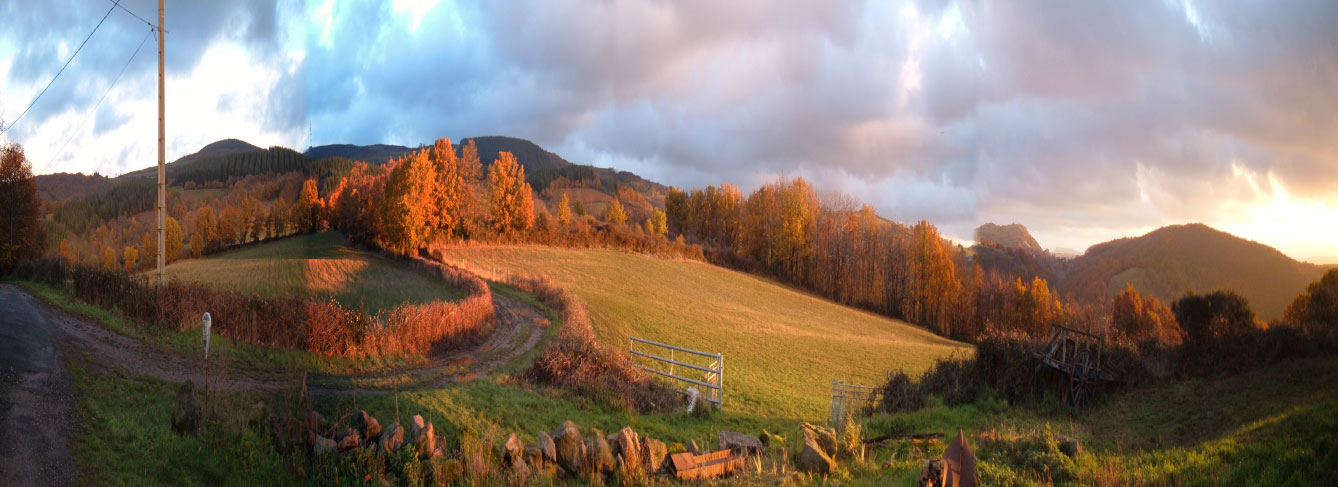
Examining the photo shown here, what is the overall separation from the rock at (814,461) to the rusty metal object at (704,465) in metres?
0.80

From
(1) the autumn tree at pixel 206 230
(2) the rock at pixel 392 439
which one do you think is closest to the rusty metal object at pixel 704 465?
(2) the rock at pixel 392 439

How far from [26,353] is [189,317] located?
161 inches

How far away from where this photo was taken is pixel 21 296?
15.5 m

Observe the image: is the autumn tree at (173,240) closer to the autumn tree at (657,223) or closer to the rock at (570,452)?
the rock at (570,452)

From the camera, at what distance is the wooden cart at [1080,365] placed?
40.1ft

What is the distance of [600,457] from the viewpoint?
7.21 metres

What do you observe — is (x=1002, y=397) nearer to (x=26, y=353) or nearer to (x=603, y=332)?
Result: (x=26, y=353)

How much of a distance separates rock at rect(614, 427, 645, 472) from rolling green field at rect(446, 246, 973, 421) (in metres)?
11.7

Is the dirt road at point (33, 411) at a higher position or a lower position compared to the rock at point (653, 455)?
higher

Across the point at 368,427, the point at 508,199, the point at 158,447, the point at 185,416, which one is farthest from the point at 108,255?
the point at 508,199

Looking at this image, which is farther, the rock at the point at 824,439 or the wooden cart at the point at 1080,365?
the wooden cart at the point at 1080,365

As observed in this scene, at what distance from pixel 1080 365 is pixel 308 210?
2962 cm

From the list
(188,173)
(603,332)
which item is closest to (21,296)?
(603,332)

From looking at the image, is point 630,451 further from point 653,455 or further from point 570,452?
point 570,452
